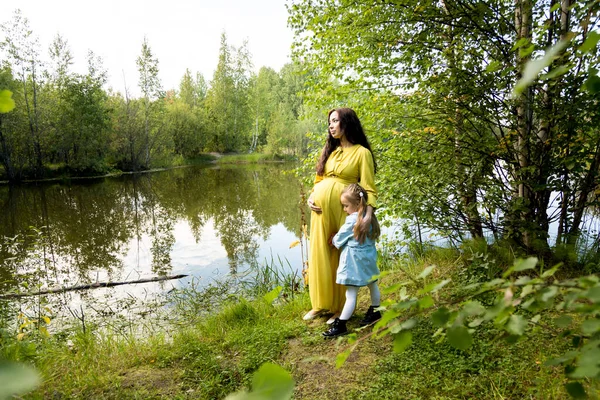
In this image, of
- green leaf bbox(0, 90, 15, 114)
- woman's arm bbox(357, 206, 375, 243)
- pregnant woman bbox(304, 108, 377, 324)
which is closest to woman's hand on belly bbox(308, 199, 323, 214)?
pregnant woman bbox(304, 108, 377, 324)

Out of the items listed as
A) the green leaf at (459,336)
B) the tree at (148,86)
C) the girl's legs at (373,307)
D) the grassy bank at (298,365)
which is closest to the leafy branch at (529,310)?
the green leaf at (459,336)

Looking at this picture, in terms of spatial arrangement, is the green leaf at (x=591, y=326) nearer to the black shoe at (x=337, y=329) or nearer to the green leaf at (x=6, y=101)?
the green leaf at (x=6, y=101)

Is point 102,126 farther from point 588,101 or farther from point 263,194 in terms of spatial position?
point 588,101

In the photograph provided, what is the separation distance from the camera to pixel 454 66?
3475mm

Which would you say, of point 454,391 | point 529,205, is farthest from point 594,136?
point 454,391

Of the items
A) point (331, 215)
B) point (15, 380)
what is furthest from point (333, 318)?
point (15, 380)

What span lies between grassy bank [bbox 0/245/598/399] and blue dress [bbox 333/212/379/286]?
0.52 meters

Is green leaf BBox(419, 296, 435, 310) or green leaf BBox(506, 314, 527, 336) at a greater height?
green leaf BBox(419, 296, 435, 310)

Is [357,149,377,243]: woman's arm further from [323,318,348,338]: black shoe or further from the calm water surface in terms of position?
the calm water surface

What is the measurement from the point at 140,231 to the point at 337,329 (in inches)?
341

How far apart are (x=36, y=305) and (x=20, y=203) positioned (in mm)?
12079

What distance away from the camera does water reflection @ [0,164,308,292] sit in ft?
23.7

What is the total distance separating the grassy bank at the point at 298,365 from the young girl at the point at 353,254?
24 centimetres

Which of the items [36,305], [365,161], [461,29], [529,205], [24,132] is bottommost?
[36,305]
